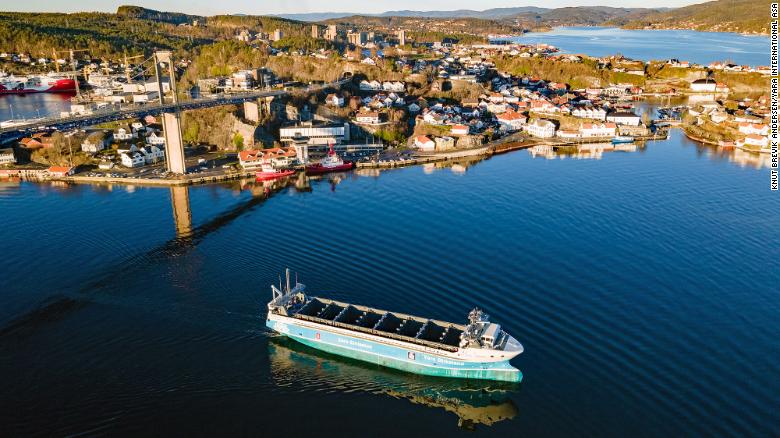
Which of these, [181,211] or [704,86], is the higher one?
[704,86]

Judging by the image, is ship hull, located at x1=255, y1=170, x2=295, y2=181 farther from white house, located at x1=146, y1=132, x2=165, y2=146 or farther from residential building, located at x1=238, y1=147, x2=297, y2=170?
white house, located at x1=146, y1=132, x2=165, y2=146

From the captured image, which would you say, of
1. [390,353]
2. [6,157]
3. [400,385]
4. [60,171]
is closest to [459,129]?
[60,171]

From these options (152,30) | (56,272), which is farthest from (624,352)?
(152,30)

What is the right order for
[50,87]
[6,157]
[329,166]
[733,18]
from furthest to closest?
[733,18], [50,87], [6,157], [329,166]

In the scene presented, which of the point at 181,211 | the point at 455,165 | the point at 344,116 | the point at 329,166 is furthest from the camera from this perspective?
the point at 344,116

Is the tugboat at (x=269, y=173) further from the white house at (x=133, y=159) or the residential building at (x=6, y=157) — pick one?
the residential building at (x=6, y=157)

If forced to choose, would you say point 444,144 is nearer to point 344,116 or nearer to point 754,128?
point 344,116

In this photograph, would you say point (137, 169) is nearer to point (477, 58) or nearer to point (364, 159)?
point (364, 159)

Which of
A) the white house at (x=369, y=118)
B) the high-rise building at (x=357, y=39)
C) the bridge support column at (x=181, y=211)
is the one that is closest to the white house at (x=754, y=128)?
the white house at (x=369, y=118)
